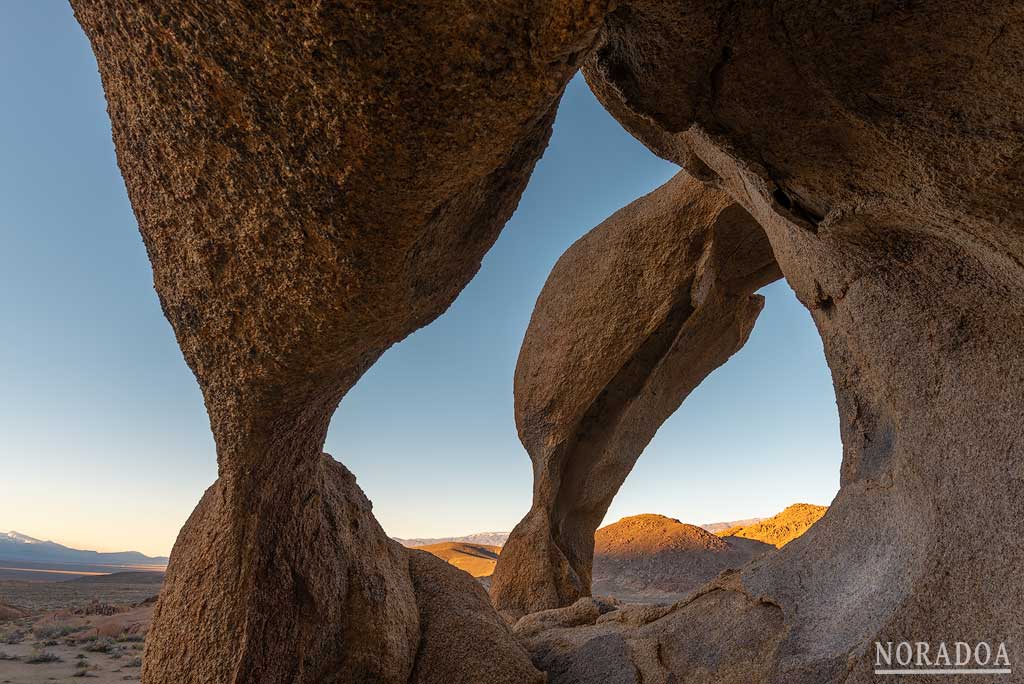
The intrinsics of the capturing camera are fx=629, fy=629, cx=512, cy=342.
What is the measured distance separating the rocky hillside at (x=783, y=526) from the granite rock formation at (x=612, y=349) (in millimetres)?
12963

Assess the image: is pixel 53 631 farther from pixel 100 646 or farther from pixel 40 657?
pixel 40 657

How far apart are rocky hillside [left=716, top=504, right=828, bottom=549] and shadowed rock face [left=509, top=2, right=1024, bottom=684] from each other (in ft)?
52.6

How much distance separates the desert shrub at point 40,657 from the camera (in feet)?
22.7

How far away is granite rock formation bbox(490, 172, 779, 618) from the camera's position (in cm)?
611

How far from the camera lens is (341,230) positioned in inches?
65.8

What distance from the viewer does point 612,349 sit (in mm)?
6371

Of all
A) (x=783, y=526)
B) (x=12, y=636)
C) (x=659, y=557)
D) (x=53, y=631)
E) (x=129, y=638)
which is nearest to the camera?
(x=12, y=636)

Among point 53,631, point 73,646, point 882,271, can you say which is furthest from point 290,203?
point 53,631

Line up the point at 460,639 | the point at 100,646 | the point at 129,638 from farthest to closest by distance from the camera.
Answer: the point at 129,638 → the point at 100,646 → the point at 460,639

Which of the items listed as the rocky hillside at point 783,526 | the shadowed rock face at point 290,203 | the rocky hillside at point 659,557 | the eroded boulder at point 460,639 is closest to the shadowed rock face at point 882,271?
the eroded boulder at point 460,639

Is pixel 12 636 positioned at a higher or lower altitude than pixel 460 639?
lower

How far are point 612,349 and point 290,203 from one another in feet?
16.4

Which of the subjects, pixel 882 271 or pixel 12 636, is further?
pixel 12 636

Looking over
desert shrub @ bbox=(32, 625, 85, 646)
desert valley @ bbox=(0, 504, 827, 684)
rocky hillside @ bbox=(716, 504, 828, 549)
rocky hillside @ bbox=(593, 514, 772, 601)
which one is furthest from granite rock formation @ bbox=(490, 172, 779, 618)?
rocky hillside @ bbox=(716, 504, 828, 549)
